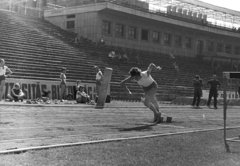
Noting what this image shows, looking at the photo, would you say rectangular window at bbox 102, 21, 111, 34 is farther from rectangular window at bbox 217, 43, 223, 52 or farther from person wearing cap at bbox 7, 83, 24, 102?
rectangular window at bbox 217, 43, 223, 52

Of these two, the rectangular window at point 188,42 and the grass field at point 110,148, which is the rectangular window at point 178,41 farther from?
the grass field at point 110,148

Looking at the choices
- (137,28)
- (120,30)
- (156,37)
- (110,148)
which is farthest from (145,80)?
(156,37)

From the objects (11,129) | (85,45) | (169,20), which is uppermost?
(169,20)

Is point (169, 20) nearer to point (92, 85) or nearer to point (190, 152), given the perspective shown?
point (92, 85)

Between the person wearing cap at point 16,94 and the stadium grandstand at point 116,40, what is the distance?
84cm

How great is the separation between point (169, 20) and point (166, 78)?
45.3 ft

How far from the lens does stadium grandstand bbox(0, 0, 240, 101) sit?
29.5 meters

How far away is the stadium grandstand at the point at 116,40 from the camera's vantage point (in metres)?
29.5

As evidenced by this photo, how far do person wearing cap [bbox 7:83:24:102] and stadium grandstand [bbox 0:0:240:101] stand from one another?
84 centimetres

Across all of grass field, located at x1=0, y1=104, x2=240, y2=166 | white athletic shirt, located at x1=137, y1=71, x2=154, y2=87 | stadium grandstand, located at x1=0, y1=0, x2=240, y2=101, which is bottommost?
grass field, located at x1=0, y1=104, x2=240, y2=166

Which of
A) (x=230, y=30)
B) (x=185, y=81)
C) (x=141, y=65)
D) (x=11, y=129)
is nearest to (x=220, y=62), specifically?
(x=230, y=30)

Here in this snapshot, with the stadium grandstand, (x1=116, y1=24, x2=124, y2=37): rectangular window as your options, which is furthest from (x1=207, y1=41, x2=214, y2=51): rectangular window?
(x1=116, y1=24, x2=124, y2=37): rectangular window

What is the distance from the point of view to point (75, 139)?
8211 mm

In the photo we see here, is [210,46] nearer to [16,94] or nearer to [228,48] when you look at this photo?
→ [228,48]
